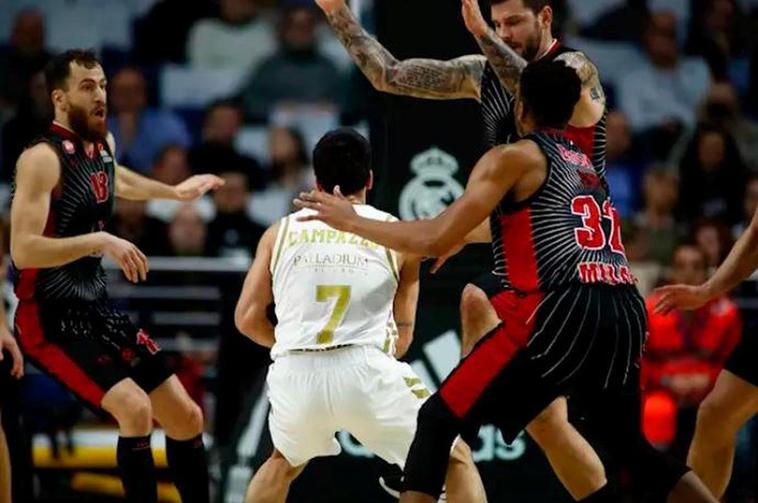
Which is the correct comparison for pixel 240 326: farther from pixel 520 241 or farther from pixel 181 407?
pixel 520 241

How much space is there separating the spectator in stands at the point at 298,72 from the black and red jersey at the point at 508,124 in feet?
19.4

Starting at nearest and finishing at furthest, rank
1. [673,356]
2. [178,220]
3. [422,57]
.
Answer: [422,57], [673,356], [178,220]

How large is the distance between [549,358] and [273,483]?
4.71ft

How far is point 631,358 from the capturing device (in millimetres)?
6379

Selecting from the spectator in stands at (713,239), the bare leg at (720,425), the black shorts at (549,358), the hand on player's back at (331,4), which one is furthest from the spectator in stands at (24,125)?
the black shorts at (549,358)

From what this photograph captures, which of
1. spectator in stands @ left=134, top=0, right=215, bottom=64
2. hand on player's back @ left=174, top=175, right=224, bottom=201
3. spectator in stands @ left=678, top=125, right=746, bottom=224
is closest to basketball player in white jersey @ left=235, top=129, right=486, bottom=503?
hand on player's back @ left=174, top=175, right=224, bottom=201

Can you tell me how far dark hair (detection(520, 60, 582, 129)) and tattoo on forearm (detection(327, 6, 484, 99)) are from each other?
4.07 ft

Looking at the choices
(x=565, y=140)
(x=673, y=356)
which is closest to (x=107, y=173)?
(x=565, y=140)

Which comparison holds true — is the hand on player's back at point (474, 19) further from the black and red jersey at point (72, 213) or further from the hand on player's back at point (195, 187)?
the black and red jersey at point (72, 213)

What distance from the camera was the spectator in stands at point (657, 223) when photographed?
37.8ft

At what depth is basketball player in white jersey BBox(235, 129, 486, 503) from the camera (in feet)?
22.6

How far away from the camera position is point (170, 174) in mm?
12695

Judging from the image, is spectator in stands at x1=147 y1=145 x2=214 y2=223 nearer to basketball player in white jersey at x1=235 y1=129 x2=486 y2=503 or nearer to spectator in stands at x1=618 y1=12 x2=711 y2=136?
spectator in stands at x1=618 y1=12 x2=711 y2=136

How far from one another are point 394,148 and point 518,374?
2.63m
